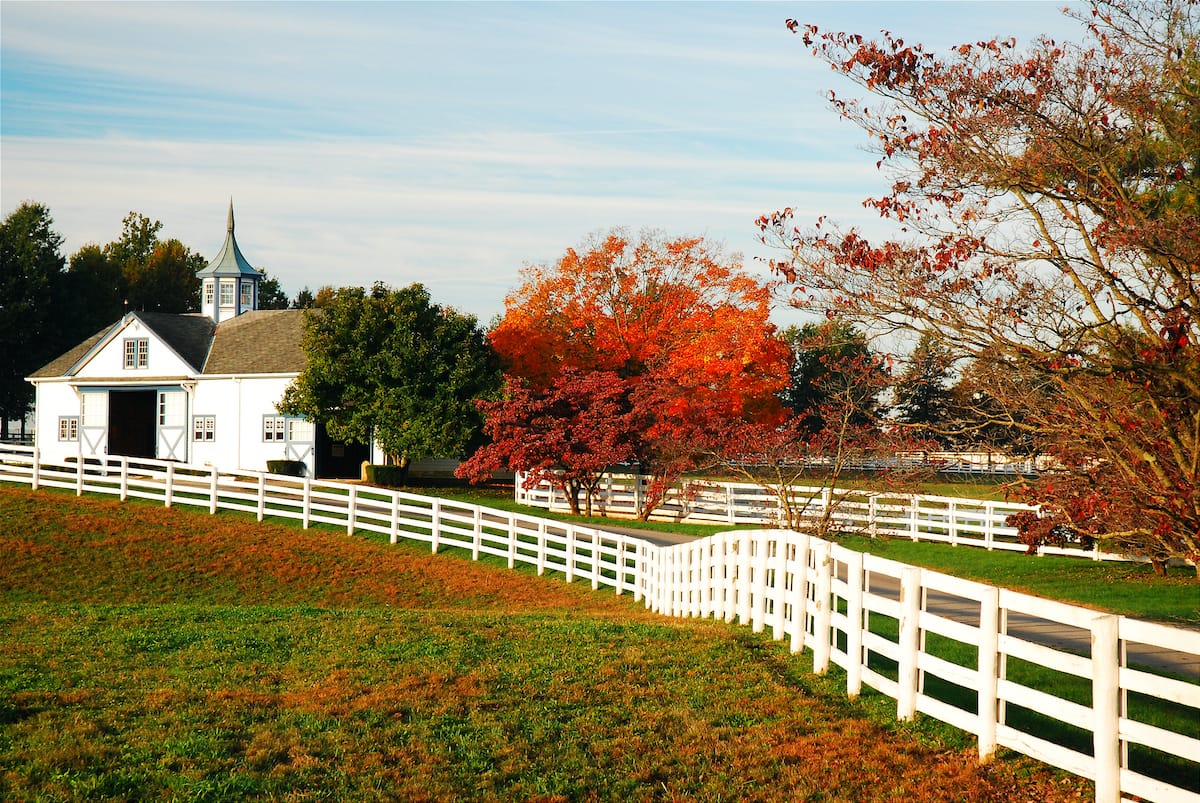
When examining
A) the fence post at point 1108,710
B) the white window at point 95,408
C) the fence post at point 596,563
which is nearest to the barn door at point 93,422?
the white window at point 95,408

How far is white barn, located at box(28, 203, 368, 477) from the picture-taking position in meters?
42.1

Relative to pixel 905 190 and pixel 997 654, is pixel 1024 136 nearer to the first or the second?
pixel 905 190

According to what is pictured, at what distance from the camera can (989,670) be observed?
684 centimetres

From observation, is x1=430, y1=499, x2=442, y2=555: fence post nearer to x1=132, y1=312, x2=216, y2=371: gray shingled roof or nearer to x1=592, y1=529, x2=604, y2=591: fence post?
x1=592, y1=529, x2=604, y2=591: fence post

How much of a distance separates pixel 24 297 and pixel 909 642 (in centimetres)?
6322

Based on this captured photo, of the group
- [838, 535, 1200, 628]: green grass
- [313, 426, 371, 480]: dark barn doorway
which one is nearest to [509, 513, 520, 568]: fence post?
[838, 535, 1200, 628]: green grass

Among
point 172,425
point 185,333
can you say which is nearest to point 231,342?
point 185,333

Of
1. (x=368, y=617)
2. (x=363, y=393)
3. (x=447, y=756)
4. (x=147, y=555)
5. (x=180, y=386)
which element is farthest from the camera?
(x=180, y=386)

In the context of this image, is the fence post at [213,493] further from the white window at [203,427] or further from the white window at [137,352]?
the white window at [137,352]

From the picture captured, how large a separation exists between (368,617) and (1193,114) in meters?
11.3

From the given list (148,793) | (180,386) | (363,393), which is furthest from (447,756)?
(180,386)

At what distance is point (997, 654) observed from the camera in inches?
269

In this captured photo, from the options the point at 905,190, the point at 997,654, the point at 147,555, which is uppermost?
the point at 905,190

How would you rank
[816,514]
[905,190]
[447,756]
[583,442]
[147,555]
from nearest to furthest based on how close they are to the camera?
1. [447,756]
2. [905,190]
3. [147,555]
4. [816,514]
5. [583,442]
